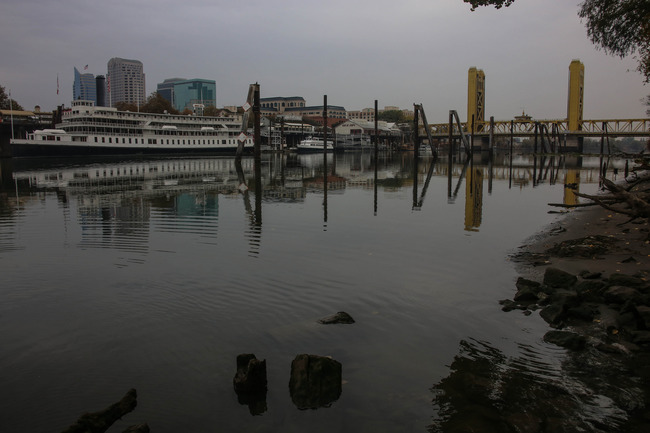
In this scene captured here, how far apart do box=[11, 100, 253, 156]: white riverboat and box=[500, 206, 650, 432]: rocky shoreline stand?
49911 millimetres

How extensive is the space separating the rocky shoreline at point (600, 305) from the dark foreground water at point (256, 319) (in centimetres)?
23

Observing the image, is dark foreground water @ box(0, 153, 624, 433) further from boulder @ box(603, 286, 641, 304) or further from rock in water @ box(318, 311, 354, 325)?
boulder @ box(603, 286, 641, 304)

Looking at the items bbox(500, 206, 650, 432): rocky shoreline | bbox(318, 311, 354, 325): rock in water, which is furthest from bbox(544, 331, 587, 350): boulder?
bbox(318, 311, 354, 325): rock in water

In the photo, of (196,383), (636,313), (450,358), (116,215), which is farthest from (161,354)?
(116,215)

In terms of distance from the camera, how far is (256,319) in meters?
6.96

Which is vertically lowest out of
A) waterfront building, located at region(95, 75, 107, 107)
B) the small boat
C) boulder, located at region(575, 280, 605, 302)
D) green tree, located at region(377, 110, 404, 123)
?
boulder, located at region(575, 280, 605, 302)

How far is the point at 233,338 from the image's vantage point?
630 centimetres

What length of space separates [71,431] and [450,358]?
4.02 m

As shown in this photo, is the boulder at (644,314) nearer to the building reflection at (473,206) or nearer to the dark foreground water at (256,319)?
the dark foreground water at (256,319)

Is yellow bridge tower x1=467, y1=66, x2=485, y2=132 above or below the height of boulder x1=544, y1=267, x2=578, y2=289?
above

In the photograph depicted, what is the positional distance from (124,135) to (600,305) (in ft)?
253

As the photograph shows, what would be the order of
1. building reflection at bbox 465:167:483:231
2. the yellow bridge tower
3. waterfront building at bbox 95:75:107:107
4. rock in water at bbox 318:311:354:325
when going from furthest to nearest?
1. the yellow bridge tower
2. waterfront building at bbox 95:75:107:107
3. building reflection at bbox 465:167:483:231
4. rock in water at bbox 318:311:354:325

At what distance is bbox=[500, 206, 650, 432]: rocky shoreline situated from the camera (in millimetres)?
5262

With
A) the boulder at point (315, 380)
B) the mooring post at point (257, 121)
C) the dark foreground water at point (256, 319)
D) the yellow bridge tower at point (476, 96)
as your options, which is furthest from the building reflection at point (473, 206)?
the yellow bridge tower at point (476, 96)
